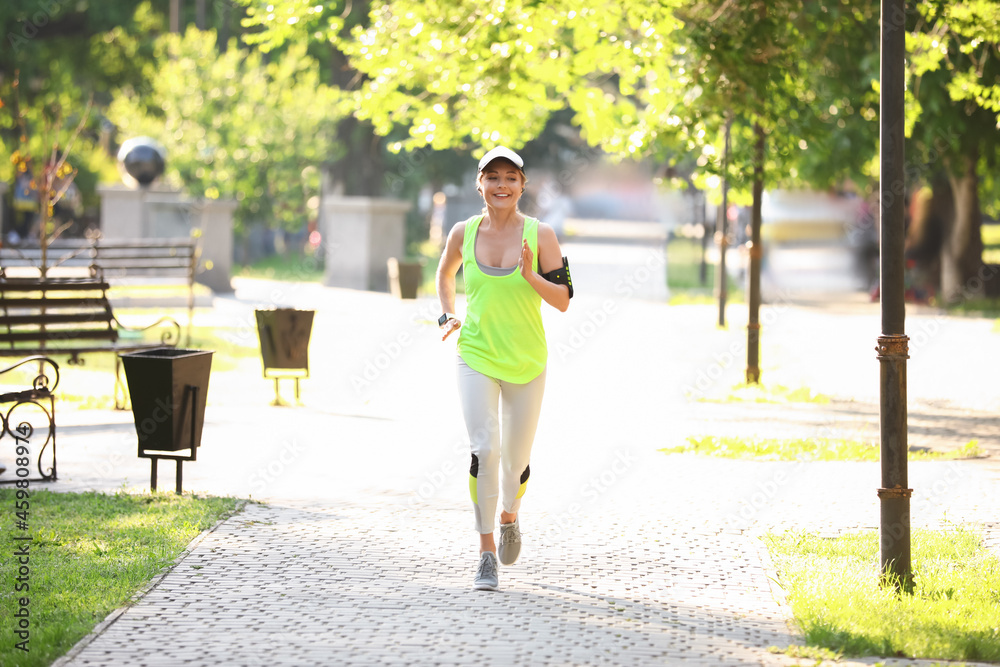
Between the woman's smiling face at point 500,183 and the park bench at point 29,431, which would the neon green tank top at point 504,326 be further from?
the park bench at point 29,431

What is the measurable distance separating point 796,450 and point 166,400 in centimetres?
483

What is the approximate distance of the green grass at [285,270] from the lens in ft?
111

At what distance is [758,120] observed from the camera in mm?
12352

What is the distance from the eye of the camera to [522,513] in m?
7.48

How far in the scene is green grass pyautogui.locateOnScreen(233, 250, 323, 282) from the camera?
33.8m

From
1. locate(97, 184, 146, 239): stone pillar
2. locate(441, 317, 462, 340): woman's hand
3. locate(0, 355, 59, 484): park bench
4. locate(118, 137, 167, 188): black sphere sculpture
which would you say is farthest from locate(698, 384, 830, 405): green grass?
locate(118, 137, 167, 188): black sphere sculpture

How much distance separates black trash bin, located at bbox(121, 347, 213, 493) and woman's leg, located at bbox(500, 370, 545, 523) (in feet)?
7.73

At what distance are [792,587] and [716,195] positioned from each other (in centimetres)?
1030

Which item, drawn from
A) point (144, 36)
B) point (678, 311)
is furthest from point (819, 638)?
point (144, 36)

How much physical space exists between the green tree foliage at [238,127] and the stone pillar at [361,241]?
22.9 feet

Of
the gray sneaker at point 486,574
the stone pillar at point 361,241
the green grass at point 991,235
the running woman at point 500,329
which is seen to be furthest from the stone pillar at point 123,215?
the green grass at point 991,235

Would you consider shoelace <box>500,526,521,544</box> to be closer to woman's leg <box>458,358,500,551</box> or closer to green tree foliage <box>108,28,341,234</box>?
woman's leg <box>458,358,500,551</box>

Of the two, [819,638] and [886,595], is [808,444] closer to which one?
[886,595]

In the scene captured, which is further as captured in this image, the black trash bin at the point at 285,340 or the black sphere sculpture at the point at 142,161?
the black sphere sculpture at the point at 142,161
